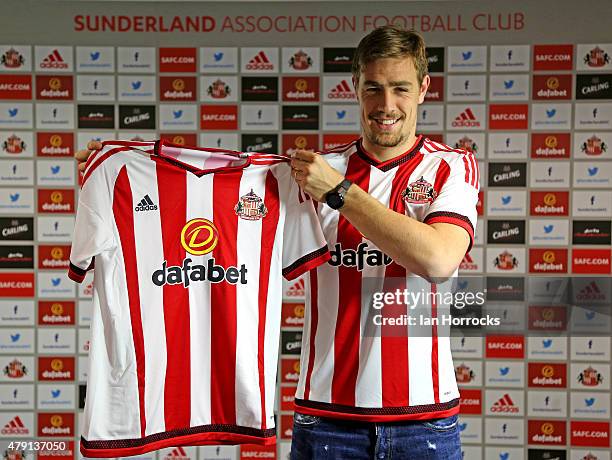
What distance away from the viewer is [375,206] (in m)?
1.48

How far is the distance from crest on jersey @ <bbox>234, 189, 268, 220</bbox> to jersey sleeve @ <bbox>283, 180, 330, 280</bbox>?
72mm

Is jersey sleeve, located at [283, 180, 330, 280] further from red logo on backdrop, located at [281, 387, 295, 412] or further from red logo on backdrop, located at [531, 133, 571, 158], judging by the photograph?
red logo on backdrop, located at [531, 133, 571, 158]

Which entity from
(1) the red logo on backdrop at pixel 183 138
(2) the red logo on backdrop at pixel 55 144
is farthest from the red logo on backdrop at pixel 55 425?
(1) the red logo on backdrop at pixel 183 138

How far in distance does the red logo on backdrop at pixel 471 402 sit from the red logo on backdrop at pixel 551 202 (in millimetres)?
998

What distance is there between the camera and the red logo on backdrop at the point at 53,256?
3424 mm

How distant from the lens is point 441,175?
166cm

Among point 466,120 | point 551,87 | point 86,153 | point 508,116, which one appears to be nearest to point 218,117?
point 466,120

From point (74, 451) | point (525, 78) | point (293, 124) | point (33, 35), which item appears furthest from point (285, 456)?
point (33, 35)

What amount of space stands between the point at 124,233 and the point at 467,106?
2.19 m

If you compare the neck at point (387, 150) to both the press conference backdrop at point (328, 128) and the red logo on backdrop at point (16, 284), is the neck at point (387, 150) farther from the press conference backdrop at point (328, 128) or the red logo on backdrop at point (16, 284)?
the red logo on backdrop at point (16, 284)

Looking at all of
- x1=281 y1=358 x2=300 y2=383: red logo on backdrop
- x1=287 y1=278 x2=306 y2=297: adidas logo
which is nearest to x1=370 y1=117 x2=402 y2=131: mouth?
x1=287 y1=278 x2=306 y2=297: adidas logo

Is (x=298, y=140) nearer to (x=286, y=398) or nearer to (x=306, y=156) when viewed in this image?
(x=286, y=398)

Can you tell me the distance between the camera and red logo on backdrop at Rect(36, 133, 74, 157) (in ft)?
11.1

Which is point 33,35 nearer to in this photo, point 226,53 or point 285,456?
point 226,53
